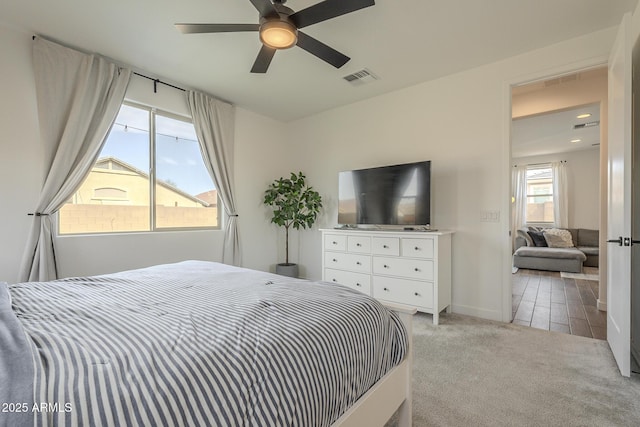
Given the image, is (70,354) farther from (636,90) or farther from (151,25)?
(636,90)

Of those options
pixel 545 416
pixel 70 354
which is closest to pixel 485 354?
pixel 545 416

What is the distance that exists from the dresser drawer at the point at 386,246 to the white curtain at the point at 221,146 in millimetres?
1914

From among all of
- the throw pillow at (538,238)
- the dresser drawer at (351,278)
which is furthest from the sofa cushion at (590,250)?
the dresser drawer at (351,278)

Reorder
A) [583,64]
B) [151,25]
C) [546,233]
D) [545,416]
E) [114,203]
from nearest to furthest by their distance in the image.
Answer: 1. [545,416]
2. [151,25]
3. [583,64]
4. [114,203]
5. [546,233]

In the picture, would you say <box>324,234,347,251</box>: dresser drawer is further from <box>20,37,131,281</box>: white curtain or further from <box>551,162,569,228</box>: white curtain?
<box>551,162,569,228</box>: white curtain

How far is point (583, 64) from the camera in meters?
2.54

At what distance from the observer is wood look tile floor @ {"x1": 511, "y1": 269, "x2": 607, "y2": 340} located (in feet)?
9.20

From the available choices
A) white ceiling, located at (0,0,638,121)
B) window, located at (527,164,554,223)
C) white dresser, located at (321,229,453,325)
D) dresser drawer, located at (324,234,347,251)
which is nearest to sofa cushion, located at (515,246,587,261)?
window, located at (527,164,554,223)

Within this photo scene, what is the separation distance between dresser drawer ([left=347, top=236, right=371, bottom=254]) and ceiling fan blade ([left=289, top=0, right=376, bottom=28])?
215 cm

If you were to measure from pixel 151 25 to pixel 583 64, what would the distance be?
12.2ft

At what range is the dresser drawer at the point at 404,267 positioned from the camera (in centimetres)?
288

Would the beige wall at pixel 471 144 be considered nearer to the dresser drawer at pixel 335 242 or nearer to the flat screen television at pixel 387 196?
the flat screen television at pixel 387 196

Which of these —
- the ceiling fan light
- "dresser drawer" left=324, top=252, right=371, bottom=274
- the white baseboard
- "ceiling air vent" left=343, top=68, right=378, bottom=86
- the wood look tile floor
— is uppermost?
"ceiling air vent" left=343, top=68, right=378, bottom=86

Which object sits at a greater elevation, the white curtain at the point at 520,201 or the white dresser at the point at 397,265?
the white curtain at the point at 520,201
